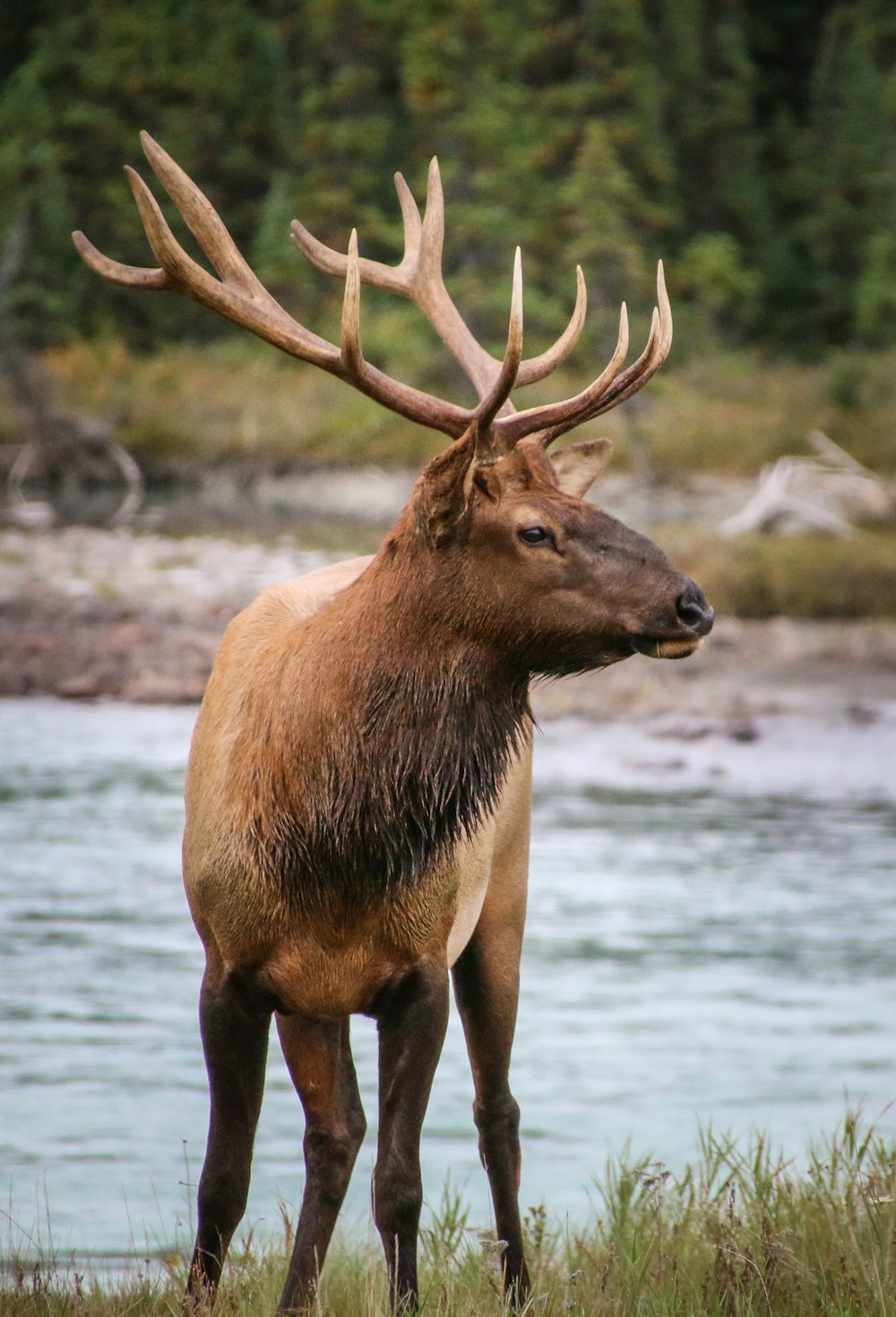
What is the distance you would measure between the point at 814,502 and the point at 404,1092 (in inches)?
770

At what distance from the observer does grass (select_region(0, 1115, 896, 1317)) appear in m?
3.82

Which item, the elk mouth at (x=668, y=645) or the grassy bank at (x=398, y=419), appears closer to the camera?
the elk mouth at (x=668, y=645)

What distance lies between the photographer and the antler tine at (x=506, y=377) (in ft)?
11.2

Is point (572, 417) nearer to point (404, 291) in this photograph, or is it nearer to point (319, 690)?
point (319, 690)

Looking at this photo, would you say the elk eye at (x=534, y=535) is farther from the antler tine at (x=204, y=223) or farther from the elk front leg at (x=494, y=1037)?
the elk front leg at (x=494, y=1037)

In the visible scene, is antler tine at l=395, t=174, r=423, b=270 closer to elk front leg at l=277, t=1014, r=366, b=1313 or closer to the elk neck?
the elk neck

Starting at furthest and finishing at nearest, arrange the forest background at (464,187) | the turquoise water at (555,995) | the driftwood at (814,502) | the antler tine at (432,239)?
the forest background at (464,187) < the driftwood at (814,502) < the turquoise water at (555,995) < the antler tine at (432,239)

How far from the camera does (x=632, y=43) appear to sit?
46.6 m

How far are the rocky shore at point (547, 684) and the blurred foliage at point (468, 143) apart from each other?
18680mm

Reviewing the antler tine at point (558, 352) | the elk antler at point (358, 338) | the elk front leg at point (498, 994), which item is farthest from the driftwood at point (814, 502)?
the elk antler at point (358, 338)

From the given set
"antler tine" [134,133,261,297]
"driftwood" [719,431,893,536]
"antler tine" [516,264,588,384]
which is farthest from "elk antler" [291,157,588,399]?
"driftwood" [719,431,893,536]

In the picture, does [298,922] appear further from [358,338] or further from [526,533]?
[358,338]

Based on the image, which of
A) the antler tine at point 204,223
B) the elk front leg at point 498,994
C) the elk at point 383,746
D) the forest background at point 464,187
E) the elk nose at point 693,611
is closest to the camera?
Result: the elk nose at point 693,611

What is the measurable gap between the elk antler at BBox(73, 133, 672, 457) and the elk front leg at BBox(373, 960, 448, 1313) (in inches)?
43.6
